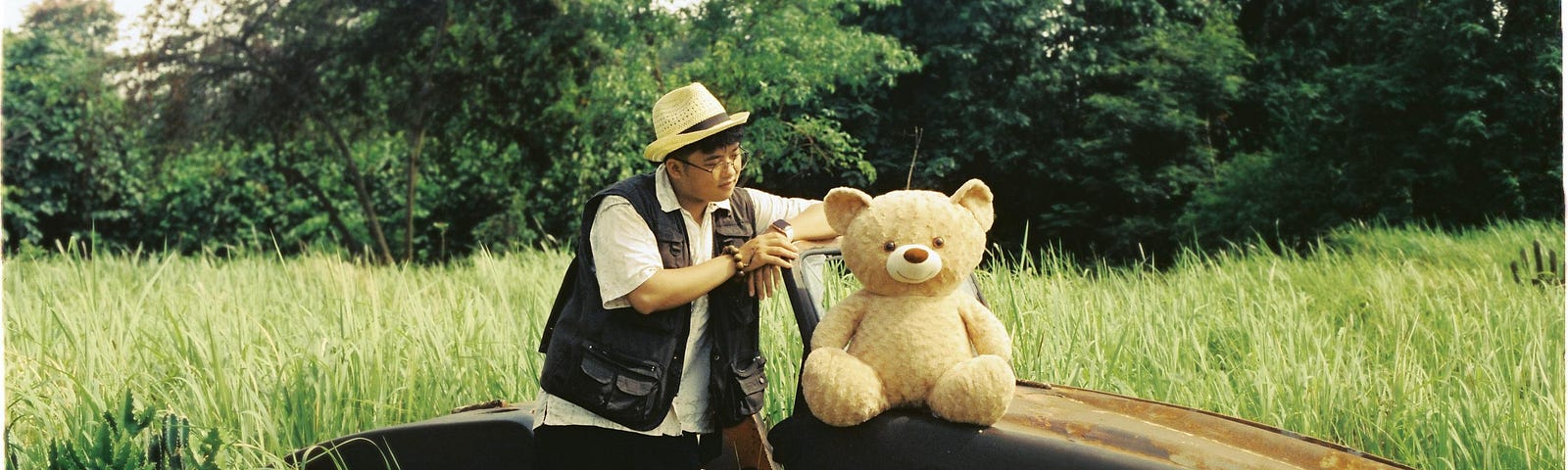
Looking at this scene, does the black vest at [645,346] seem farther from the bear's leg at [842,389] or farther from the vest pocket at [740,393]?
the bear's leg at [842,389]

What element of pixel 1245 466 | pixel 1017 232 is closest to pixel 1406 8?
pixel 1017 232

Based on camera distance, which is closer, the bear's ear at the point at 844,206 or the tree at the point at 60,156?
the bear's ear at the point at 844,206

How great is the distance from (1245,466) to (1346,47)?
52.1 ft

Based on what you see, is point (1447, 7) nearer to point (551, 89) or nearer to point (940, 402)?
point (551, 89)

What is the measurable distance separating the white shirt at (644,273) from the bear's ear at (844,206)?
38 cm

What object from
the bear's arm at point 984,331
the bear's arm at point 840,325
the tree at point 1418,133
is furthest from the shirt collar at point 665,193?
the tree at point 1418,133

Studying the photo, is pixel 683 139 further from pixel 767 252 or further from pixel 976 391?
pixel 976 391

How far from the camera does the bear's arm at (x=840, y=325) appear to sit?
255 centimetres

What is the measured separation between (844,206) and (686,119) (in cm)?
45

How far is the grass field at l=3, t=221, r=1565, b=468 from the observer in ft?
12.5

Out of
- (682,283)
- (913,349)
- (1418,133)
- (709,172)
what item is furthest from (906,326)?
(1418,133)

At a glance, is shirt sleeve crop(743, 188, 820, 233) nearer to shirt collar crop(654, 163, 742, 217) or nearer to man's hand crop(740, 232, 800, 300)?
shirt collar crop(654, 163, 742, 217)

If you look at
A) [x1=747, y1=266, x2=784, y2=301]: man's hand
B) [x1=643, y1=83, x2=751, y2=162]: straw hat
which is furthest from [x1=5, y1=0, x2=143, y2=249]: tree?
[x1=747, y1=266, x2=784, y2=301]: man's hand

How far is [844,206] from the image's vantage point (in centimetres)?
260
